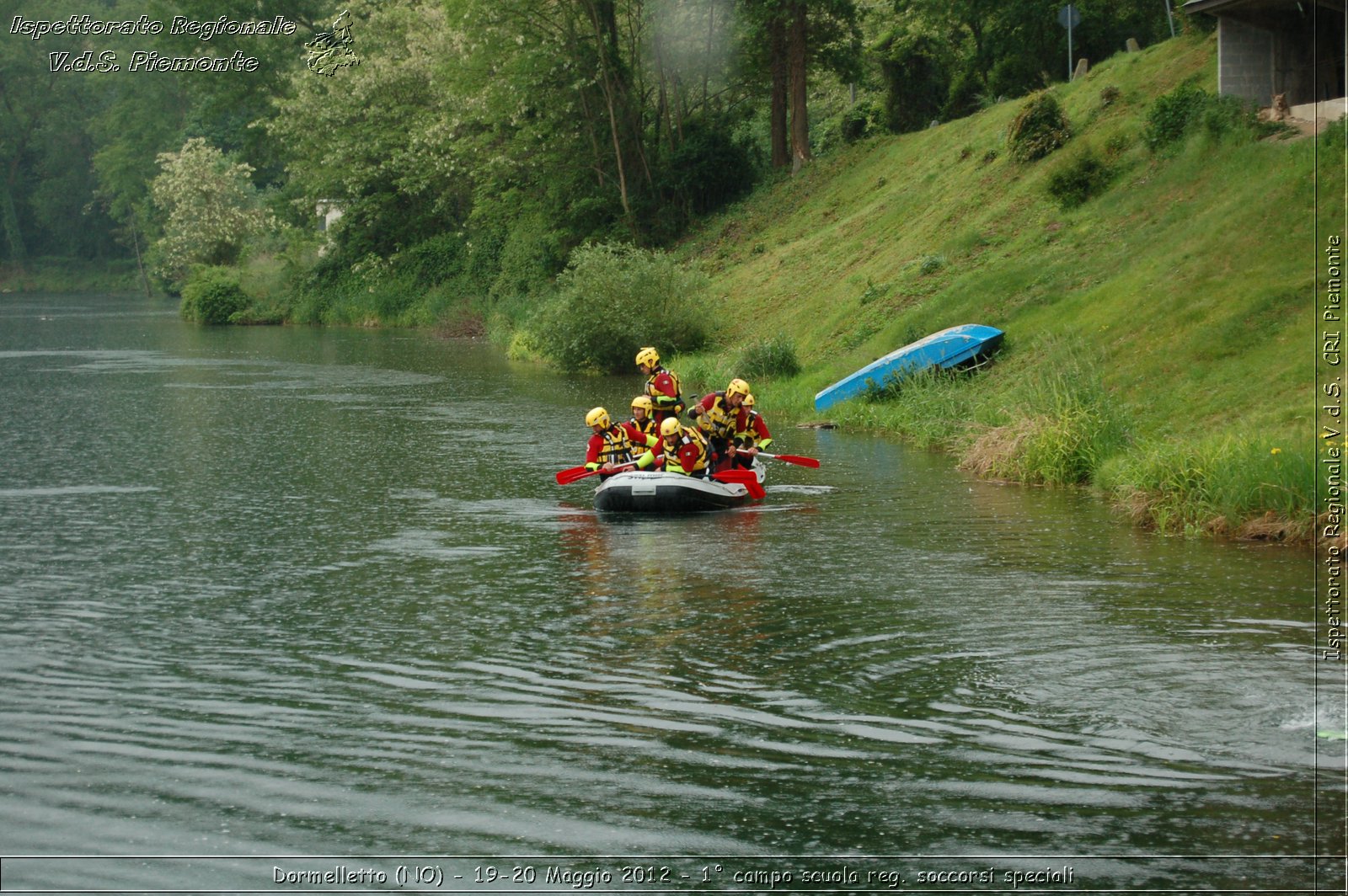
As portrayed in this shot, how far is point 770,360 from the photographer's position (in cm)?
3066

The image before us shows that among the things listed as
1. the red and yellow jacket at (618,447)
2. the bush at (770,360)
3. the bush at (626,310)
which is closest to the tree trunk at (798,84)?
the bush at (626,310)

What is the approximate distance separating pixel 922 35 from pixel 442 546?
33.2 metres

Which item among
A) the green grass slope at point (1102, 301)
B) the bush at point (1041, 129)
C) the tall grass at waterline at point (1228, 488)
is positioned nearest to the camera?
the tall grass at waterline at point (1228, 488)

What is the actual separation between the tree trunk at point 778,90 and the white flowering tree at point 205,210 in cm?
3029

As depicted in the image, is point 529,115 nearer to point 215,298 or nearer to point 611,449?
point 215,298

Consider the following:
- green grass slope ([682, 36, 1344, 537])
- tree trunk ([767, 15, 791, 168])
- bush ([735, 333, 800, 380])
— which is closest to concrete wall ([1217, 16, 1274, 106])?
green grass slope ([682, 36, 1344, 537])

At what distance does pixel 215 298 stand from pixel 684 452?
2002 inches

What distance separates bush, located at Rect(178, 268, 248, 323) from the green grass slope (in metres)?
31.7

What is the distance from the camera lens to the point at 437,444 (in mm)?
24375

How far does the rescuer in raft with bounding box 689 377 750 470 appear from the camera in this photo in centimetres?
1923

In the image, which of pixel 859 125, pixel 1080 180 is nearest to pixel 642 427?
pixel 1080 180

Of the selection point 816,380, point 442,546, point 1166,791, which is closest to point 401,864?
point 1166,791

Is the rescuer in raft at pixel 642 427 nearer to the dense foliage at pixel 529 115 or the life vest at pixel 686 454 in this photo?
the life vest at pixel 686 454

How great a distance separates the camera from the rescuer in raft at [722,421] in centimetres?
1923
